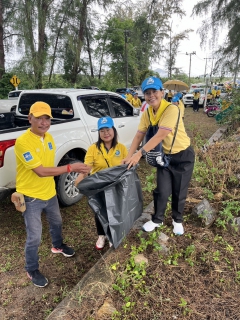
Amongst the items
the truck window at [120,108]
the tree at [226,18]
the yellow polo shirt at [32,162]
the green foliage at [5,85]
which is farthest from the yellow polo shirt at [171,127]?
the green foliage at [5,85]

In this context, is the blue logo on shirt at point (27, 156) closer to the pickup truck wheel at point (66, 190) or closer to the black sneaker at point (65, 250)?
the black sneaker at point (65, 250)

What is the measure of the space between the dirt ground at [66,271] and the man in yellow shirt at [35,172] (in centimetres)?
17

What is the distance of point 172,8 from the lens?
21.8 feet

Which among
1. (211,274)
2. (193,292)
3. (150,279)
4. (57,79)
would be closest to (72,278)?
(150,279)

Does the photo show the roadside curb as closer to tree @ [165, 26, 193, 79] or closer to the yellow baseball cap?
the yellow baseball cap

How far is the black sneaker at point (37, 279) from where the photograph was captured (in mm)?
2406

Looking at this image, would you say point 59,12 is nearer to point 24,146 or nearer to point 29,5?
point 29,5

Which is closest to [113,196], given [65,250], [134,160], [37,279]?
[134,160]

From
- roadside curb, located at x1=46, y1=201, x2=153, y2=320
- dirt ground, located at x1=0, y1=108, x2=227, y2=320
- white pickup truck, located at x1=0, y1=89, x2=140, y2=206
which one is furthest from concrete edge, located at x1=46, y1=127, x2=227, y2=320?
white pickup truck, located at x1=0, y1=89, x2=140, y2=206

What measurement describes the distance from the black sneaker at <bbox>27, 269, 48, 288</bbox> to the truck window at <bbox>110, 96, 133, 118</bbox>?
3242mm

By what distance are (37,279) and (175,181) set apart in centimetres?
168

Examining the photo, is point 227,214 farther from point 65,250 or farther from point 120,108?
point 120,108

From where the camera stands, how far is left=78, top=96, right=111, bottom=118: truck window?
4184 mm

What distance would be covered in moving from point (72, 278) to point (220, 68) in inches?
489
